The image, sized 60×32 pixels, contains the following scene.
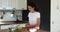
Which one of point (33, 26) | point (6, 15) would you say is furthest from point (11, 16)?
point (33, 26)

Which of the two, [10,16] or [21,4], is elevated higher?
[21,4]

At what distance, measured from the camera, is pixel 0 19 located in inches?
204

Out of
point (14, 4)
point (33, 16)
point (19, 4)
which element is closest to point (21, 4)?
point (19, 4)

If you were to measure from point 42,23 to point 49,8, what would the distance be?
0.61 metres

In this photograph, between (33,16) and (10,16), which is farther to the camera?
(10,16)

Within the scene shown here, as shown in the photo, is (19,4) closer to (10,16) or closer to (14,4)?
(14,4)

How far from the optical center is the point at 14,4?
5.11m
